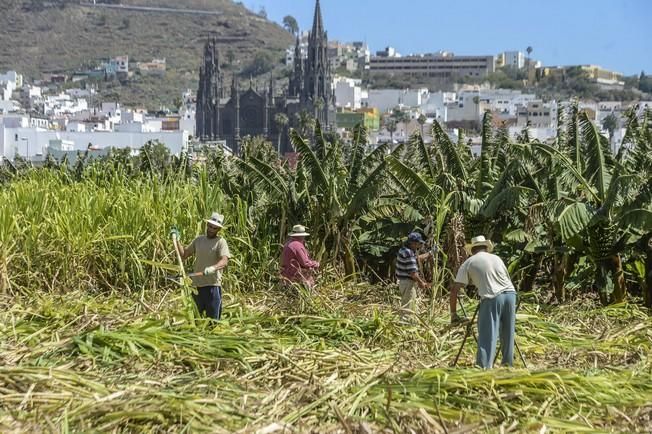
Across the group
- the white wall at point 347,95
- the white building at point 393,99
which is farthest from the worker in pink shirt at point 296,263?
the white wall at point 347,95

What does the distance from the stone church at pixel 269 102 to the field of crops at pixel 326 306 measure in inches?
4003

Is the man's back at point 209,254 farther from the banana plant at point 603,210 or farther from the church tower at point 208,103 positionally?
the church tower at point 208,103

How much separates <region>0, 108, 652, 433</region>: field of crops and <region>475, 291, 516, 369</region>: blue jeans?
0.70 feet

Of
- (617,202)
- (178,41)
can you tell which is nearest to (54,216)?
(617,202)

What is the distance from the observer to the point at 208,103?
122 metres

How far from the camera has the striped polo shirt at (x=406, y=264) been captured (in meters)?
8.81

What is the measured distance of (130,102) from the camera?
165 meters

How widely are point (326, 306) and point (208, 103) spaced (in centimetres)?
11576

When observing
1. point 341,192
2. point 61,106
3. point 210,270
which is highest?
point 61,106

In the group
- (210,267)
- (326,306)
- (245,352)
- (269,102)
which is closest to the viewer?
(245,352)

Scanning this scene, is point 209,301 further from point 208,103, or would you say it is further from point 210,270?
point 208,103

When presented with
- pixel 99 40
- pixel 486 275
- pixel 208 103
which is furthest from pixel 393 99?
pixel 486 275

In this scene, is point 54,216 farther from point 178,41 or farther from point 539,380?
point 178,41

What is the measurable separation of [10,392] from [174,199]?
17.5 feet
